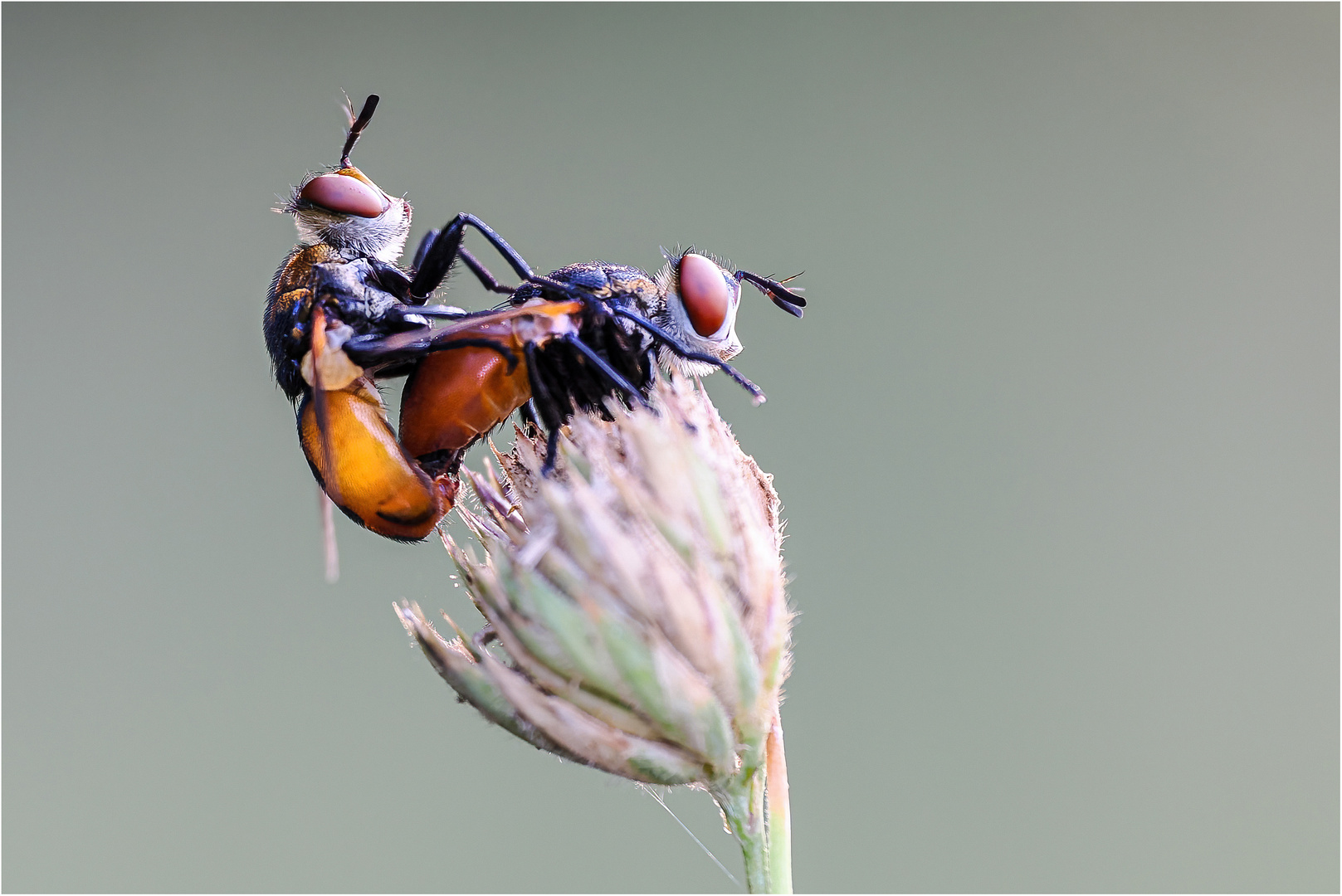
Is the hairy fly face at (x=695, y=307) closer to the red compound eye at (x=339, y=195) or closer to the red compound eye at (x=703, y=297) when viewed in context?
the red compound eye at (x=703, y=297)

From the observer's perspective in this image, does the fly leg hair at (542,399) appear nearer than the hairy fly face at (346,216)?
Yes

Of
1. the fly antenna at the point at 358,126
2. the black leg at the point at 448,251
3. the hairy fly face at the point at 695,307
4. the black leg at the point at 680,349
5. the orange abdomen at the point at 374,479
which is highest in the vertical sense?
the fly antenna at the point at 358,126

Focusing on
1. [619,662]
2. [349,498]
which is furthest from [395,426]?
[619,662]

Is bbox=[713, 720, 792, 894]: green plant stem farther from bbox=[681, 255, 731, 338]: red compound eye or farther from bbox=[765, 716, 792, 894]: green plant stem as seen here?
bbox=[681, 255, 731, 338]: red compound eye

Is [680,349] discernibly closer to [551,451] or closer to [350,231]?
[551,451]

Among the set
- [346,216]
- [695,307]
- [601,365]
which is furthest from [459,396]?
[346,216]

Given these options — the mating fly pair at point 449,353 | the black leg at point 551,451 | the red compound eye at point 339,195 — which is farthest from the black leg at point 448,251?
the black leg at point 551,451

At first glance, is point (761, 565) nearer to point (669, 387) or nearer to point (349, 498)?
point (669, 387)
